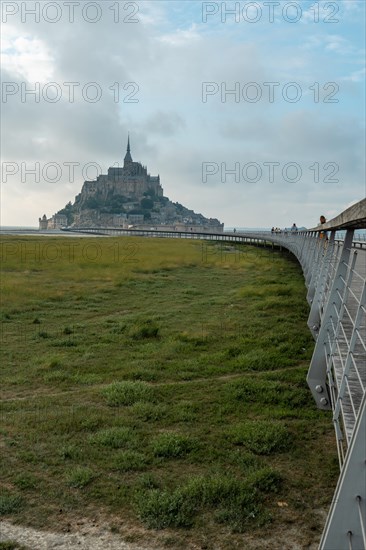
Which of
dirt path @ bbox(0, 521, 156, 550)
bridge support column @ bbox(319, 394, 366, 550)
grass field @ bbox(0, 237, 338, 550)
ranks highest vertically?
bridge support column @ bbox(319, 394, 366, 550)

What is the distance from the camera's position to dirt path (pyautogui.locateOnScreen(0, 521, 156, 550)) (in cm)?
462

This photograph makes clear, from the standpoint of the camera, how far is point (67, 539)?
4.74 m

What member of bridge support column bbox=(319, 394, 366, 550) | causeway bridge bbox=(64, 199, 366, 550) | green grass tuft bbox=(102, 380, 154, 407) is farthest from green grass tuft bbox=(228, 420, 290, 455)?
bridge support column bbox=(319, 394, 366, 550)

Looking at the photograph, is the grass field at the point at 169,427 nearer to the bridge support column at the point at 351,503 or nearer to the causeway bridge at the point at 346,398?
the causeway bridge at the point at 346,398

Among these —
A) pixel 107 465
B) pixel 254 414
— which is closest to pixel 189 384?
pixel 254 414

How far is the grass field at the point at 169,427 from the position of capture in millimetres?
5152

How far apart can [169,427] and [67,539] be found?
2.60 meters

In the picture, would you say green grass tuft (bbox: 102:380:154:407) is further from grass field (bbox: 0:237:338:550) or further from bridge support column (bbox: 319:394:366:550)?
bridge support column (bbox: 319:394:366:550)

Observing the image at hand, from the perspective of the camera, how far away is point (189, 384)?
8.83m

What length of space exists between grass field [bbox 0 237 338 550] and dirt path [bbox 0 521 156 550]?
0.13 metres

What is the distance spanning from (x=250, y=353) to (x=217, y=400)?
2496 mm

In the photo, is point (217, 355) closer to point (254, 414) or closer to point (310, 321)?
point (310, 321)

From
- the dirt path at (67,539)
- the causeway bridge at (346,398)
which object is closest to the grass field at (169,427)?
the dirt path at (67,539)

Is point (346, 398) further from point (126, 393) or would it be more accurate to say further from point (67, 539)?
point (126, 393)
